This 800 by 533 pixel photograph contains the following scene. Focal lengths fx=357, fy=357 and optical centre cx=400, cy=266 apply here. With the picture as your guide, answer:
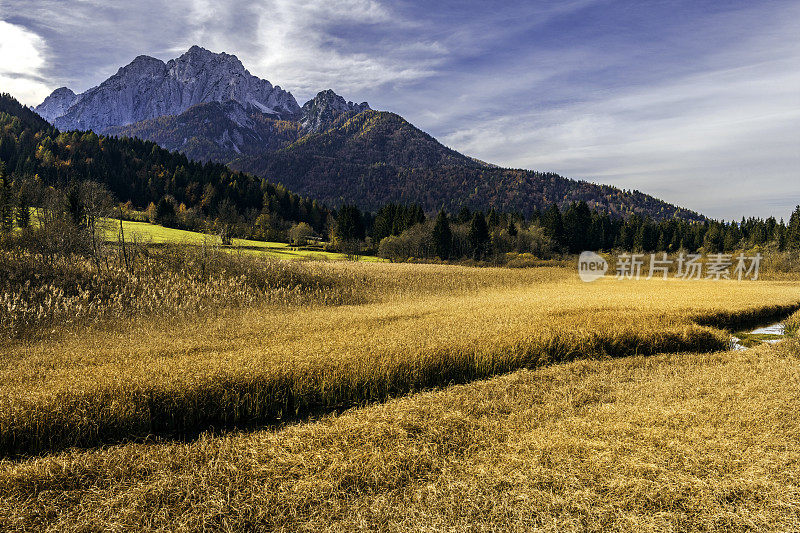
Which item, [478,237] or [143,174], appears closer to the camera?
[478,237]

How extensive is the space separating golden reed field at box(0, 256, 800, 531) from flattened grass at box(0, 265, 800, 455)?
0.04m

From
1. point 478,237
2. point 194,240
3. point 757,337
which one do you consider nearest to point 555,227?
point 478,237

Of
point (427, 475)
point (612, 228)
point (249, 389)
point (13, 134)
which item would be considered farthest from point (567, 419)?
point (13, 134)

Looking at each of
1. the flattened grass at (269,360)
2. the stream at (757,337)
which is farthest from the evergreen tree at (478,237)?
the flattened grass at (269,360)

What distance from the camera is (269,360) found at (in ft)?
25.2

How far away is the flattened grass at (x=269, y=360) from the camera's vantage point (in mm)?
5766

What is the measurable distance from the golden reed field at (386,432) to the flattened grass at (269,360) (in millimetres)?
42

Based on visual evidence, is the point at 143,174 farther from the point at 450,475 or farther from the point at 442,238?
the point at 450,475

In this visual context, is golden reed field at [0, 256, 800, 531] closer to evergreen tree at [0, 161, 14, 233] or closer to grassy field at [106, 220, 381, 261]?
grassy field at [106, 220, 381, 261]

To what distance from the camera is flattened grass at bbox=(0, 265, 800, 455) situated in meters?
5.77

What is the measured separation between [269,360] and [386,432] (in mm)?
3437

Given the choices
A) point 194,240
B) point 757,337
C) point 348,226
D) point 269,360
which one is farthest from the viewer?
point 348,226

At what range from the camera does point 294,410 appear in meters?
7.13

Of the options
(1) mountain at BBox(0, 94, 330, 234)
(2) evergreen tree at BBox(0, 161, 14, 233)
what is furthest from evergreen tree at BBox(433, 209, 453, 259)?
(2) evergreen tree at BBox(0, 161, 14, 233)
